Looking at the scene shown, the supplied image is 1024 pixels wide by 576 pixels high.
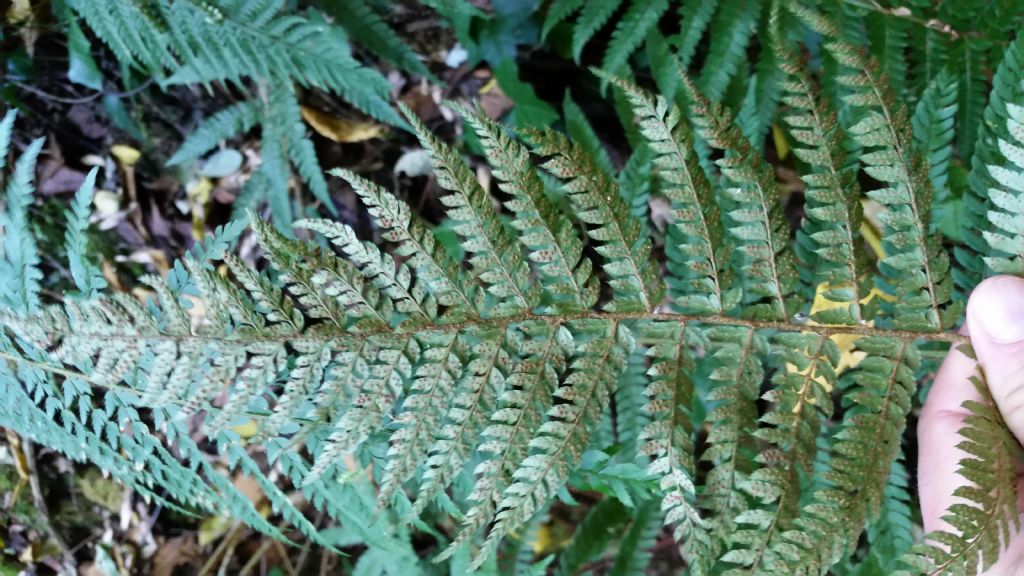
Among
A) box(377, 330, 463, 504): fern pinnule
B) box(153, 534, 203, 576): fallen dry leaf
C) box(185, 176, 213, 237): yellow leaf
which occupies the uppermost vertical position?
box(377, 330, 463, 504): fern pinnule

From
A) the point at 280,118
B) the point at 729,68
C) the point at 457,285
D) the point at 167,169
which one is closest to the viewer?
the point at 457,285

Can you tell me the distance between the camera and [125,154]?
9.02ft

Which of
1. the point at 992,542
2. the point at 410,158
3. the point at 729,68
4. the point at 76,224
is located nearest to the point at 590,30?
the point at 729,68

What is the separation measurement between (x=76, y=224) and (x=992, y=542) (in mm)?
1973

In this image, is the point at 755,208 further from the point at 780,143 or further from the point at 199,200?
the point at 199,200

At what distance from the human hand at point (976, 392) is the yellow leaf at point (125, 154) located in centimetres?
283

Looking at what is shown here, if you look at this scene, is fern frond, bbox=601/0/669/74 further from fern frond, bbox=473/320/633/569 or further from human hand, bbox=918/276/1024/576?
human hand, bbox=918/276/1024/576

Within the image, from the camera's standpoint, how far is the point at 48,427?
159 cm

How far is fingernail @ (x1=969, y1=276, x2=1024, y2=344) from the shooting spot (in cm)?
134

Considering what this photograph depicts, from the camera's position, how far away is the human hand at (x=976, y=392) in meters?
1.36

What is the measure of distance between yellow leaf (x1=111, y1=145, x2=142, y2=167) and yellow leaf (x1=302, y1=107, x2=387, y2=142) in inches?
26.7

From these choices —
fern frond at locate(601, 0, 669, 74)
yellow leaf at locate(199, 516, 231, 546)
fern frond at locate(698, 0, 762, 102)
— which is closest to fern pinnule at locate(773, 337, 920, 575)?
fern frond at locate(698, 0, 762, 102)

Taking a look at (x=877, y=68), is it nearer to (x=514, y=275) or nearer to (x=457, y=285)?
(x=514, y=275)

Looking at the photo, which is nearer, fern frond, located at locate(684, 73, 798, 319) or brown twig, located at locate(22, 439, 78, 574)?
fern frond, located at locate(684, 73, 798, 319)
